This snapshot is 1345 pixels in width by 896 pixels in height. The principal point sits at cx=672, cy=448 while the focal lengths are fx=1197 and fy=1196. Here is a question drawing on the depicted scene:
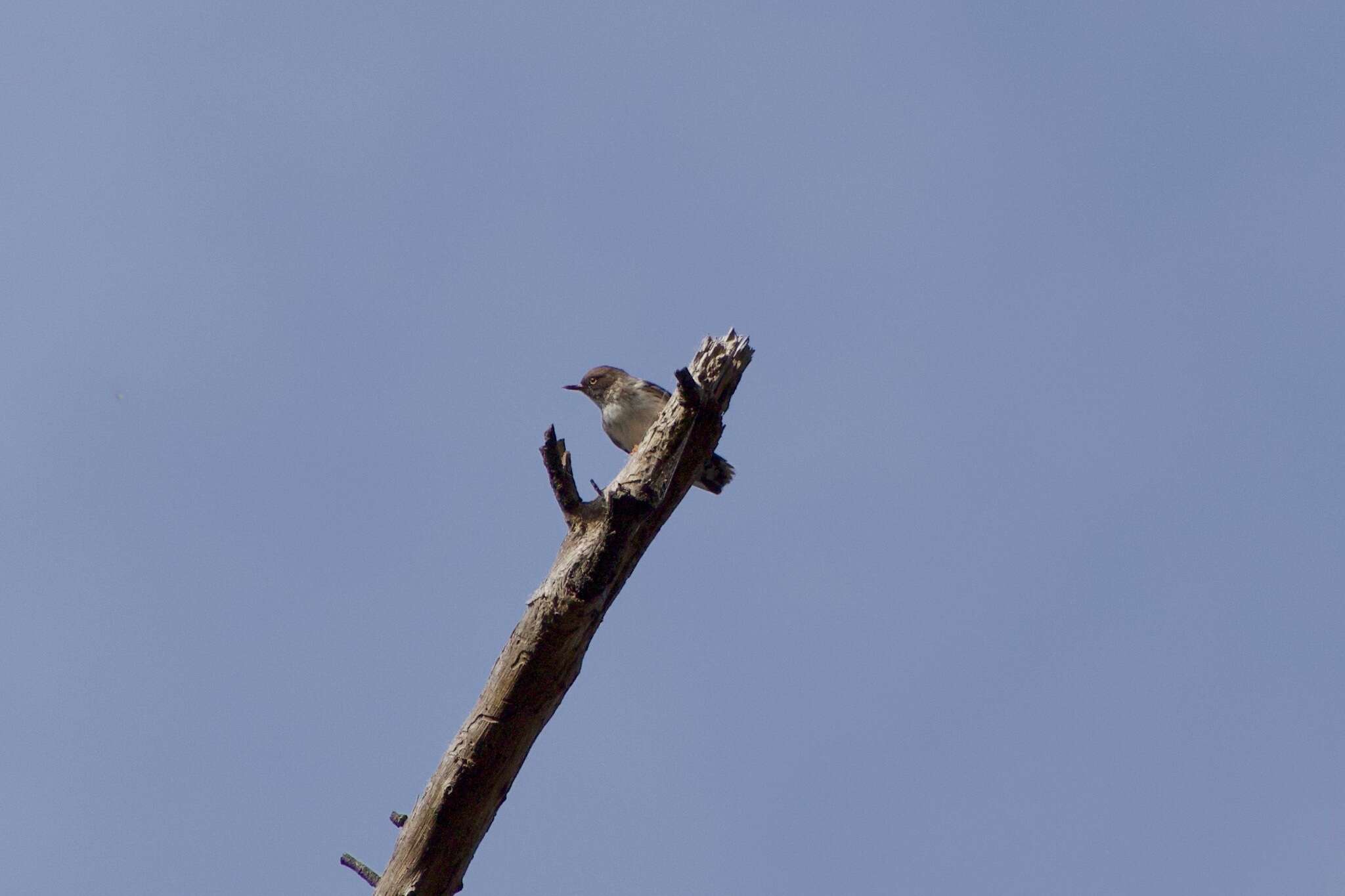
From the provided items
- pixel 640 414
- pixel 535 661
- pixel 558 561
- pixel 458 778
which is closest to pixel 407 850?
pixel 458 778

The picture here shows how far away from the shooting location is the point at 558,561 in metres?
5.44

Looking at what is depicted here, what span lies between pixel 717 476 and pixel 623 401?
2.14 metres

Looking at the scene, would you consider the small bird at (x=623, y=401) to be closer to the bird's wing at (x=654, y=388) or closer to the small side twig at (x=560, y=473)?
the bird's wing at (x=654, y=388)

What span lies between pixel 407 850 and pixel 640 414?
7.10 m

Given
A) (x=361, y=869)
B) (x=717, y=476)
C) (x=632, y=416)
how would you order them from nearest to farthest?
Answer: (x=361, y=869) → (x=717, y=476) → (x=632, y=416)

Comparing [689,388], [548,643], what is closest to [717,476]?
[689,388]

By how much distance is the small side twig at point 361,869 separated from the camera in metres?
5.09

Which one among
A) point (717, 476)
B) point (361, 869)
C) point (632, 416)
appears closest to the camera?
point (361, 869)

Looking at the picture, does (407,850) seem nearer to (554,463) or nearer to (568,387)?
(554,463)

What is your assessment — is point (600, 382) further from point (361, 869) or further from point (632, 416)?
point (361, 869)

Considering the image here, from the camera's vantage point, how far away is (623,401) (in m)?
12.0

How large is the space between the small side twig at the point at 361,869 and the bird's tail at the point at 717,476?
5354 millimetres

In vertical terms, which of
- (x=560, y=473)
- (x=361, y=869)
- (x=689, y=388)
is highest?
(x=689, y=388)

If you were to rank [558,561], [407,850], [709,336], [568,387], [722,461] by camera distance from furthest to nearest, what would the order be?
[568,387], [722,461], [709,336], [558,561], [407,850]
